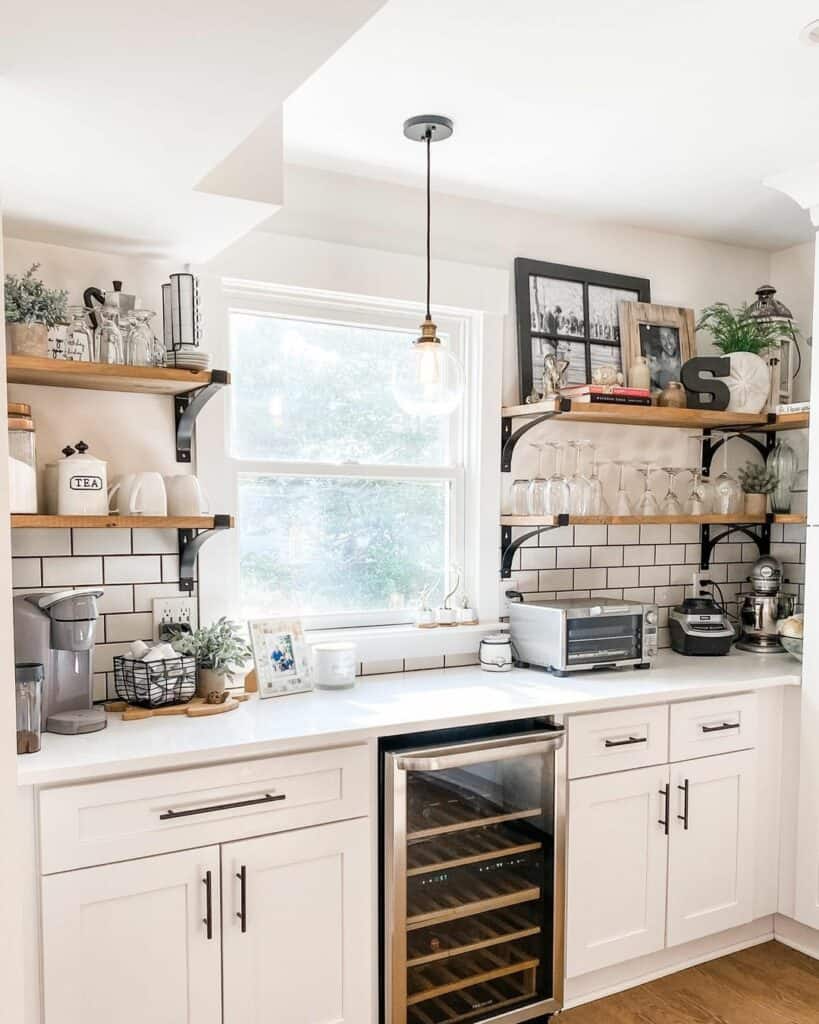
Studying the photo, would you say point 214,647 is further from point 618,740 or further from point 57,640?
point 618,740

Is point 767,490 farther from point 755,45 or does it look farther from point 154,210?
point 154,210

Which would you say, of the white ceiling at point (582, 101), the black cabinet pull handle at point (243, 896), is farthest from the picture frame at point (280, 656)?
the white ceiling at point (582, 101)

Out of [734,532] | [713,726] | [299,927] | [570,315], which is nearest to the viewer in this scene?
[299,927]

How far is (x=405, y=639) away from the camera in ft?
9.30

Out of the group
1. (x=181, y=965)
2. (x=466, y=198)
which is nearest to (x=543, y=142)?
(x=466, y=198)

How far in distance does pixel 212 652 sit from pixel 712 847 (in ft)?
5.63

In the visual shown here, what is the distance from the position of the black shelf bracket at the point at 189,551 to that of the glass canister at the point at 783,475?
7.55 ft

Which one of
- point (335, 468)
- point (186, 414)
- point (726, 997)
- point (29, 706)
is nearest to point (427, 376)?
point (335, 468)

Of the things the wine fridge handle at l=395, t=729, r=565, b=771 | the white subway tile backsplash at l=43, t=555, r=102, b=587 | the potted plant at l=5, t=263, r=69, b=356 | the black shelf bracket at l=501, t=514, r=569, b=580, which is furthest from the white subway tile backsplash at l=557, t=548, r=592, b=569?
the potted plant at l=5, t=263, r=69, b=356

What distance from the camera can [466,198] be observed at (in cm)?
298

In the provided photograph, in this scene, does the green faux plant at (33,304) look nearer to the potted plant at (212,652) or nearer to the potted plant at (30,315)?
the potted plant at (30,315)

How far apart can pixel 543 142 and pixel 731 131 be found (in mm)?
535

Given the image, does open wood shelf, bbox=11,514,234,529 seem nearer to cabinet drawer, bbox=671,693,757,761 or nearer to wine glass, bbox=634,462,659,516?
cabinet drawer, bbox=671,693,757,761

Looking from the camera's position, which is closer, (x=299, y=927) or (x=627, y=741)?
(x=299, y=927)
